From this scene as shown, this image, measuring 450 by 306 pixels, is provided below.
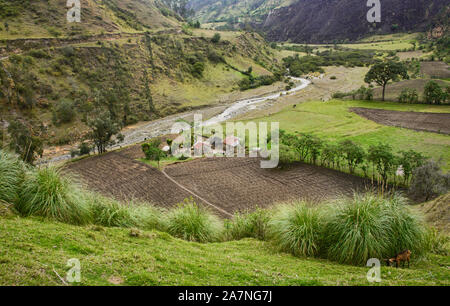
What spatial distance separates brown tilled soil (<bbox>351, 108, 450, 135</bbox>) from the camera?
36688mm

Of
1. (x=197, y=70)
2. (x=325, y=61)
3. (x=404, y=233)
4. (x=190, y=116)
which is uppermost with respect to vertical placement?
(x=325, y=61)

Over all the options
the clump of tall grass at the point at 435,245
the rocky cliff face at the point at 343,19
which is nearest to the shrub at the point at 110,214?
the clump of tall grass at the point at 435,245

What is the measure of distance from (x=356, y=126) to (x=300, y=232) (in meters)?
38.2

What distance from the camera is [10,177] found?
7.79 m

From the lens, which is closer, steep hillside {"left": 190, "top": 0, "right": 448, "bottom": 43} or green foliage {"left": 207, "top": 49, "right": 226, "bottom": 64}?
green foliage {"left": 207, "top": 49, "right": 226, "bottom": 64}

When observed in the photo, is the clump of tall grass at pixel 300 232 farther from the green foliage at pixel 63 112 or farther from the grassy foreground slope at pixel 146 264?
the green foliage at pixel 63 112

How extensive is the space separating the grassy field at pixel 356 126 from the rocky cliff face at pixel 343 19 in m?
113

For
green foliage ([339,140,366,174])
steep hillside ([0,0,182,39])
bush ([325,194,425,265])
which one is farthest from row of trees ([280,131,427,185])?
steep hillside ([0,0,182,39])

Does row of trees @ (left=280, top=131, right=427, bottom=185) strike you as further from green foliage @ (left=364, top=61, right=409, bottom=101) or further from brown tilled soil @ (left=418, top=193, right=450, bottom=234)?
green foliage @ (left=364, top=61, right=409, bottom=101)

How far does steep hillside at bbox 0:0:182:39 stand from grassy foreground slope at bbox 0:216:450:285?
6182cm

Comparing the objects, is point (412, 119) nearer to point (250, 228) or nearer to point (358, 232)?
point (250, 228)

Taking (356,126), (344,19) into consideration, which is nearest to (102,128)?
(356,126)

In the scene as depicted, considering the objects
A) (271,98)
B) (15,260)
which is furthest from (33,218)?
(271,98)

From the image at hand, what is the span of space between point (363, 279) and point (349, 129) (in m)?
38.2
